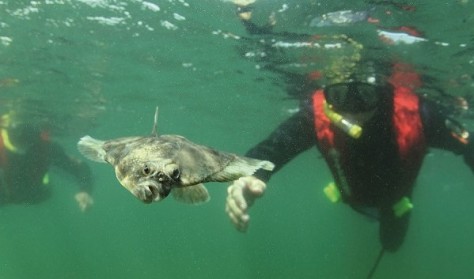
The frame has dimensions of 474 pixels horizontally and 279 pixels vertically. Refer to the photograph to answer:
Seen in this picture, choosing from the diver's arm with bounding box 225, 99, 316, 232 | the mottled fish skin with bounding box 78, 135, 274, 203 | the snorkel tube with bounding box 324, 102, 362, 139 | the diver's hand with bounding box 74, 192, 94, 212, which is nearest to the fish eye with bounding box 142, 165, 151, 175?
the mottled fish skin with bounding box 78, 135, 274, 203

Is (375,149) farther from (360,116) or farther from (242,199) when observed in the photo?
(242,199)

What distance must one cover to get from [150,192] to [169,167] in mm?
246

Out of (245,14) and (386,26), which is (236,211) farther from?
(386,26)

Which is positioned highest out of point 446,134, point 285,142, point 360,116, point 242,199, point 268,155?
point 242,199

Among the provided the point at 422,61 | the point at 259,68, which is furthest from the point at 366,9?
the point at 259,68

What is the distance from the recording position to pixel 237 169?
3.00 meters

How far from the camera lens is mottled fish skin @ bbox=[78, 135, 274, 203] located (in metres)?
2.35

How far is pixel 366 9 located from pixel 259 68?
6.80 metres

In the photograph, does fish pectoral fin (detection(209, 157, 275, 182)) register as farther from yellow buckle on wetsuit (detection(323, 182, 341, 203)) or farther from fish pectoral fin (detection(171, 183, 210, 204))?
yellow buckle on wetsuit (detection(323, 182, 341, 203))

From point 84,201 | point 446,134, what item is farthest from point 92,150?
point 84,201

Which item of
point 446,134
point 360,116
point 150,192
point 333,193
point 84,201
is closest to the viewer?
point 150,192

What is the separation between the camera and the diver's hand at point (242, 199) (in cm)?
513

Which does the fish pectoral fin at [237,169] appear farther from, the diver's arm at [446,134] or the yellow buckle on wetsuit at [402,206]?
the yellow buckle on wetsuit at [402,206]

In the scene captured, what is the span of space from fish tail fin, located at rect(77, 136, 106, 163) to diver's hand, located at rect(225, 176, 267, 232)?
1.88 meters
